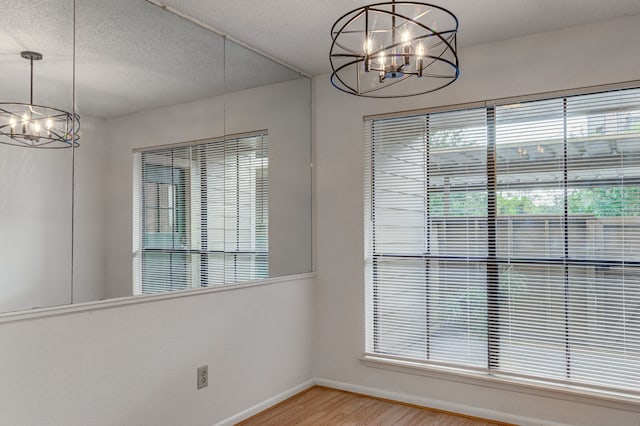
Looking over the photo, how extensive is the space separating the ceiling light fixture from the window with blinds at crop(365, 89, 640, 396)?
2187 mm

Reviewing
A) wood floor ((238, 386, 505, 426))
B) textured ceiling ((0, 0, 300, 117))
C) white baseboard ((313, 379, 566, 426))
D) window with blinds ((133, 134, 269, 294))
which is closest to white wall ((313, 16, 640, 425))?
white baseboard ((313, 379, 566, 426))

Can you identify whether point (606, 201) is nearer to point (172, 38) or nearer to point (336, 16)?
point (336, 16)

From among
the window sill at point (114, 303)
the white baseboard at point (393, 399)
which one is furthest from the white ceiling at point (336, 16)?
the white baseboard at point (393, 399)

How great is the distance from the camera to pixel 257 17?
295 cm

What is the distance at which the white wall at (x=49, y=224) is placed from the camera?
6.86ft

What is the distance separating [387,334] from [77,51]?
2.79 metres

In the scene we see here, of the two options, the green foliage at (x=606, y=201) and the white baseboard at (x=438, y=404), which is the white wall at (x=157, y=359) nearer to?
the white baseboard at (x=438, y=404)

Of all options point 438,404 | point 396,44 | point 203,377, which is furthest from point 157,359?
point 396,44

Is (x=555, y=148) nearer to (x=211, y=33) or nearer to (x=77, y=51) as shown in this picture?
(x=211, y=33)

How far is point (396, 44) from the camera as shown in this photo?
67.6 inches

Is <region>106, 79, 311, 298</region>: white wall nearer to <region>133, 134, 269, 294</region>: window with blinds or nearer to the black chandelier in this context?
<region>133, 134, 269, 294</region>: window with blinds

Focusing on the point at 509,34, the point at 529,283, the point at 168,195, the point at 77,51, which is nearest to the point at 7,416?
the point at 168,195

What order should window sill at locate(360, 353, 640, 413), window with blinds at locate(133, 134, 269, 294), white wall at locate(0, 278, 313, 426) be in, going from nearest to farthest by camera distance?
1. white wall at locate(0, 278, 313, 426)
2. window with blinds at locate(133, 134, 269, 294)
3. window sill at locate(360, 353, 640, 413)

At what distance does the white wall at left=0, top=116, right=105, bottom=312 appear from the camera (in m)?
2.09
